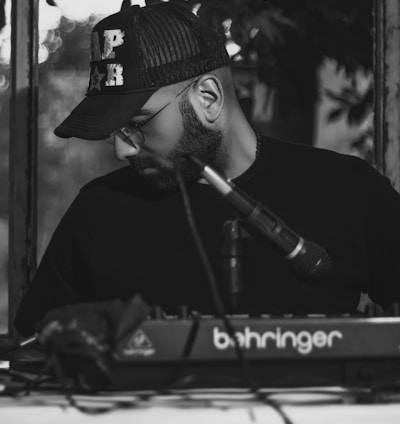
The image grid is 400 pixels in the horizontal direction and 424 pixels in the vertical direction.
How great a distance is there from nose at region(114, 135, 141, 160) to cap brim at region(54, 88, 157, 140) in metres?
0.04

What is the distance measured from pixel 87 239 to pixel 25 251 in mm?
398

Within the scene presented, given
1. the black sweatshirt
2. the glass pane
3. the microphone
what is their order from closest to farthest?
1. the microphone
2. the black sweatshirt
3. the glass pane

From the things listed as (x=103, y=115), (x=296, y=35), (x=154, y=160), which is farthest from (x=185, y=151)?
(x=296, y=35)

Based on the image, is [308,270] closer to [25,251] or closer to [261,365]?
[261,365]

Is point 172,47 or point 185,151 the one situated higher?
point 172,47

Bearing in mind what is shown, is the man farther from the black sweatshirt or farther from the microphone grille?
the microphone grille

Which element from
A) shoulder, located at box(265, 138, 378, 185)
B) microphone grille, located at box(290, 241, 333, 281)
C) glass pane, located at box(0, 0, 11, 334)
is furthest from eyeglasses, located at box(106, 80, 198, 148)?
glass pane, located at box(0, 0, 11, 334)

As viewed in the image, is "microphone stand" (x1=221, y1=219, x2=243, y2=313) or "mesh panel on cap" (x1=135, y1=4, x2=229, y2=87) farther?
"mesh panel on cap" (x1=135, y1=4, x2=229, y2=87)

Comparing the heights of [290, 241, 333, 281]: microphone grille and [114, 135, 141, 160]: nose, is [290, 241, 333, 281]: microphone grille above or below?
below

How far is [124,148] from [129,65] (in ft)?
0.49

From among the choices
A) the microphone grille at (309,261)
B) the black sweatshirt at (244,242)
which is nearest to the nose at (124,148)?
the black sweatshirt at (244,242)

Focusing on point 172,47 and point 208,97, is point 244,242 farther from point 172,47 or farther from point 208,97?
point 172,47

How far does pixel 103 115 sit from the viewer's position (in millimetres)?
1946

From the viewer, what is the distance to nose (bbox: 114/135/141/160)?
76.9 inches
